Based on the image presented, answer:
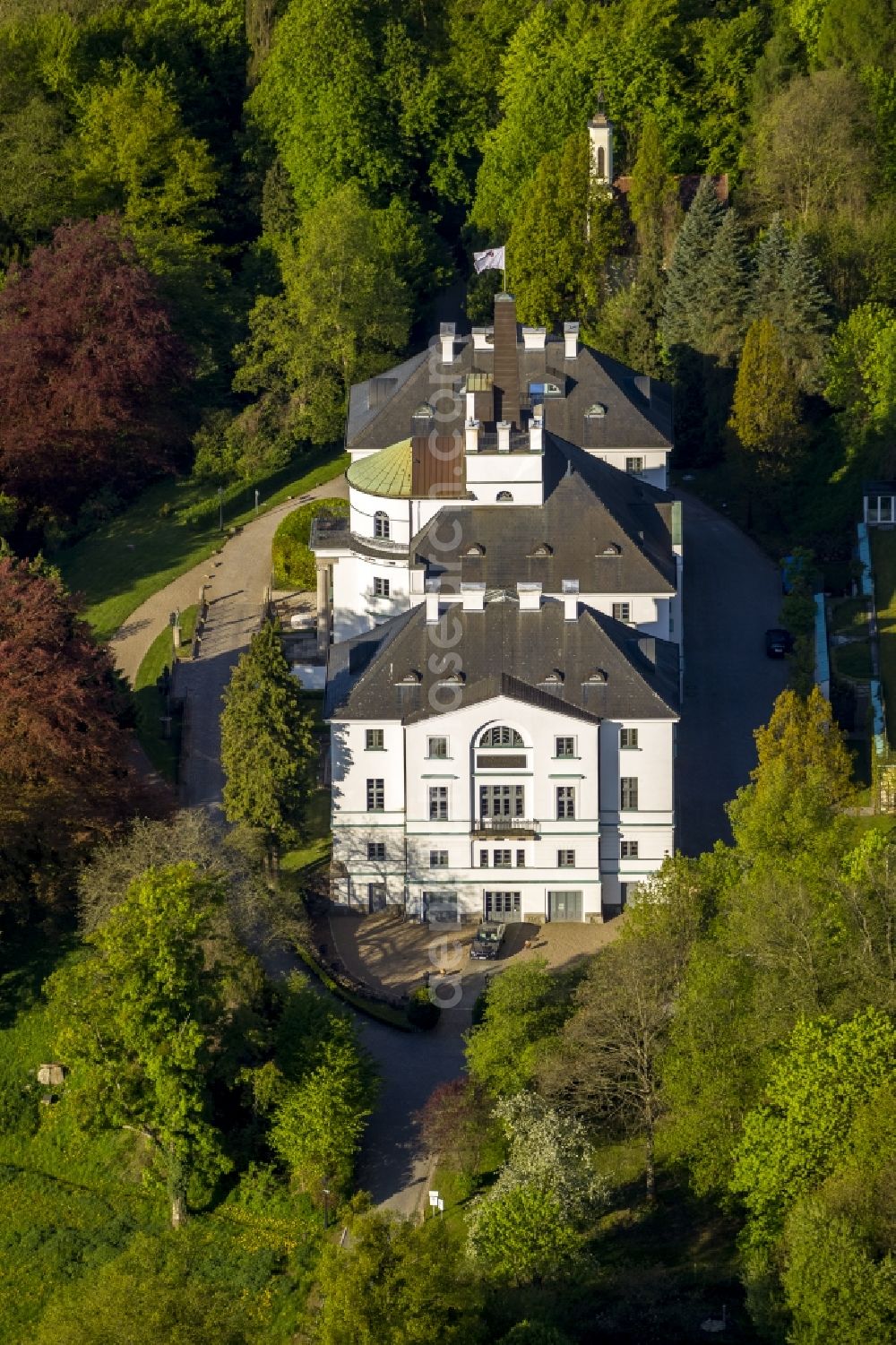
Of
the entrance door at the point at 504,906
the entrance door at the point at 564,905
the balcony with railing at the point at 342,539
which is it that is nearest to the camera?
the entrance door at the point at 564,905

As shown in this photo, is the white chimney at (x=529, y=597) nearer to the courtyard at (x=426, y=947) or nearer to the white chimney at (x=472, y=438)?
the white chimney at (x=472, y=438)

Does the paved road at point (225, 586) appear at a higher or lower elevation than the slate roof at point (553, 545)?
lower

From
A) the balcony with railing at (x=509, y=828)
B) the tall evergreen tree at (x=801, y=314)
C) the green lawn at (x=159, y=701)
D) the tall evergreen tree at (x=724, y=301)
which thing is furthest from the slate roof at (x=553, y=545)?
the tall evergreen tree at (x=724, y=301)

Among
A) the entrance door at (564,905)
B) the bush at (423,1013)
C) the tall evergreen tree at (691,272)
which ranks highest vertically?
the tall evergreen tree at (691,272)

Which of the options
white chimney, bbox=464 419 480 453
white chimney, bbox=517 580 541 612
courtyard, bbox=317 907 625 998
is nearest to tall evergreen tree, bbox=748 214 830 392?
white chimney, bbox=464 419 480 453

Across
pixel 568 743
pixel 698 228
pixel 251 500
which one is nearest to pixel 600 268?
pixel 698 228

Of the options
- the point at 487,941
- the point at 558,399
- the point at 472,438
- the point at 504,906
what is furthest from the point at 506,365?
the point at 487,941
